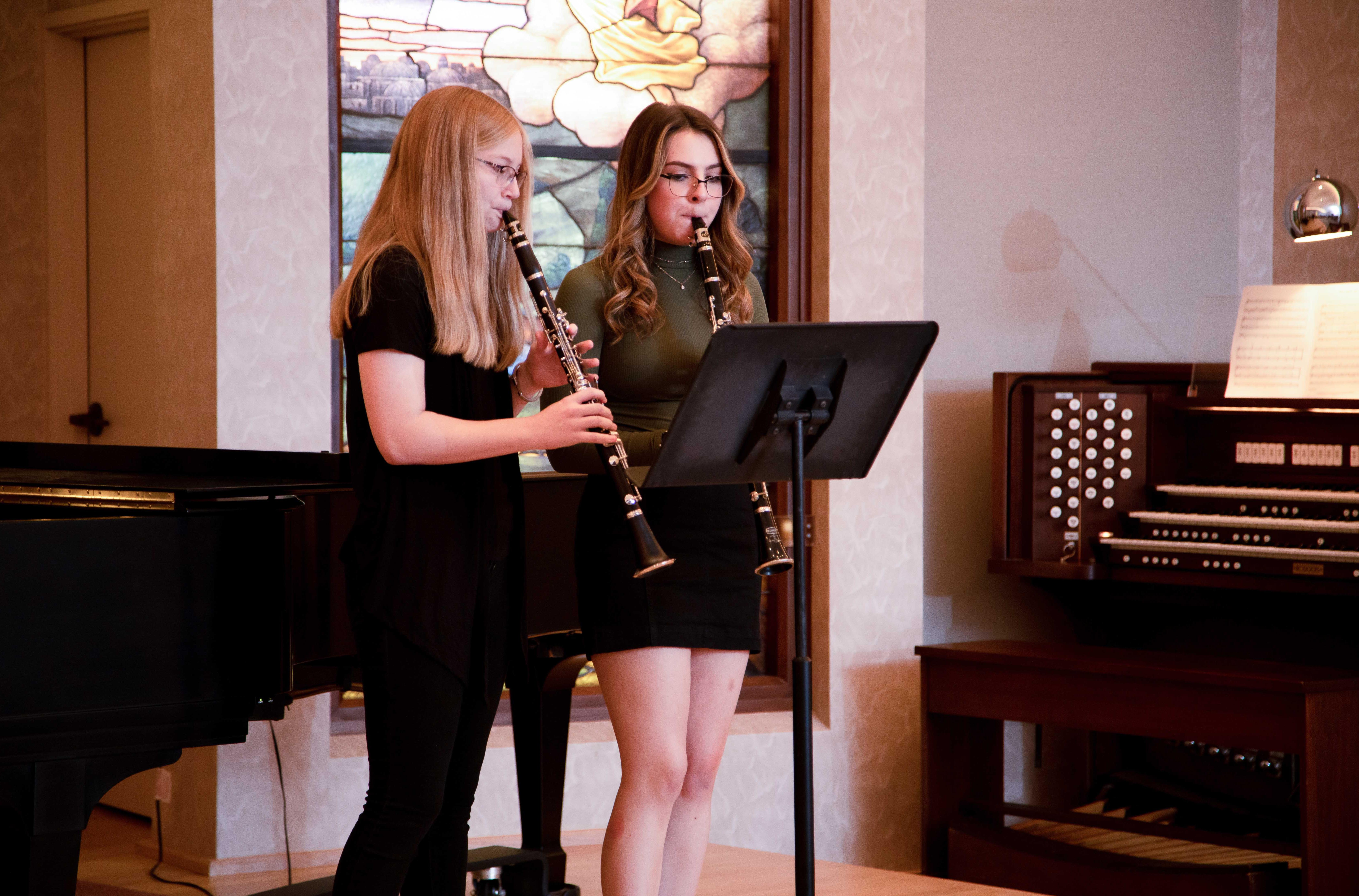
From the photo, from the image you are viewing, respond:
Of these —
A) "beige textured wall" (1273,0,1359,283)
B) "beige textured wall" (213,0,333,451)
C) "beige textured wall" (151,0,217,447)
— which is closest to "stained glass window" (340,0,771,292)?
"beige textured wall" (213,0,333,451)

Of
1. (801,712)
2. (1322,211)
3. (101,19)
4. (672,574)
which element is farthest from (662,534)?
(101,19)

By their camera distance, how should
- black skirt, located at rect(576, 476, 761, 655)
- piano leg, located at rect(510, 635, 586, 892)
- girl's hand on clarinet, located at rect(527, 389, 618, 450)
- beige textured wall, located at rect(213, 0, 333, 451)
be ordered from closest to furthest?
girl's hand on clarinet, located at rect(527, 389, 618, 450) → black skirt, located at rect(576, 476, 761, 655) → piano leg, located at rect(510, 635, 586, 892) → beige textured wall, located at rect(213, 0, 333, 451)

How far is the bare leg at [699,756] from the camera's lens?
210 centimetres

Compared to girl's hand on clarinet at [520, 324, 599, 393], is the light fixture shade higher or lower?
higher

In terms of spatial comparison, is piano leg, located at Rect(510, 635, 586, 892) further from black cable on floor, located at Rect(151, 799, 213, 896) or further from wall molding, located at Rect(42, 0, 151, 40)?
wall molding, located at Rect(42, 0, 151, 40)

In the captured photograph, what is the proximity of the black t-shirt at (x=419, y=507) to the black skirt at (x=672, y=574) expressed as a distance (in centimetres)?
18

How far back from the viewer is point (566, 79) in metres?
3.78

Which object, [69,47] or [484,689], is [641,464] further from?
[69,47]

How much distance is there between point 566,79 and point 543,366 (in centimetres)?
193

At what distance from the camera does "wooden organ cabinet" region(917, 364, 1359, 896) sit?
10.7 ft

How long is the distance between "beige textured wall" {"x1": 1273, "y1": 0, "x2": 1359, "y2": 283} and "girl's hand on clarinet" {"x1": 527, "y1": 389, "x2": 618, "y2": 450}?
10.7 feet

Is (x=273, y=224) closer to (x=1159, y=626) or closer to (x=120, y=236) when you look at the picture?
(x=120, y=236)

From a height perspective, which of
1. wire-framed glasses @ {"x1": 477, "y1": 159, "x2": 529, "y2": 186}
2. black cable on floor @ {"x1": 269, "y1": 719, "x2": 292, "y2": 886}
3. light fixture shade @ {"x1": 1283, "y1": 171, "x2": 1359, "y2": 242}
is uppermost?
light fixture shade @ {"x1": 1283, "y1": 171, "x2": 1359, "y2": 242}

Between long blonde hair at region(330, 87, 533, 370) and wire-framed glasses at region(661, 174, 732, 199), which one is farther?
wire-framed glasses at region(661, 174, 732, 199)
